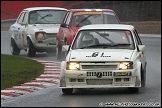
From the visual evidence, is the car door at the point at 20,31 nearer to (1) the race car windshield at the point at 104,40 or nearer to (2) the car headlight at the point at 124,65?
(1) the race car windshield at the point at 104,40

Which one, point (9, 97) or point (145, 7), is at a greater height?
point (145, 7)

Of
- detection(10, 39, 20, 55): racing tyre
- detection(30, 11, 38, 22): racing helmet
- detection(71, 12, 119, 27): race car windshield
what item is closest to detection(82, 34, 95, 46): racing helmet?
detection(71, 12, 119, 27): race car windshield

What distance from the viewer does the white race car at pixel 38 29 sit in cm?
2389

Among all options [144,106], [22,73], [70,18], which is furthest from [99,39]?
[70,18]

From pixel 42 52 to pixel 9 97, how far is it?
13211mm

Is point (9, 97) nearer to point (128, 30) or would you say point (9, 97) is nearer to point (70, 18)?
point (128, 30)

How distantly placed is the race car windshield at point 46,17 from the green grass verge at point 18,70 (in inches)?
58.5

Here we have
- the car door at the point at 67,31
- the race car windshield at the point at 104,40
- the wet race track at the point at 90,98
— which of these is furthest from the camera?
the car door at the point at 67,31

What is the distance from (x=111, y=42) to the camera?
14.4 meters

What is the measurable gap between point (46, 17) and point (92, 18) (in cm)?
364

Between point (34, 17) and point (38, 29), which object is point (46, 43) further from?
point (34, 17)

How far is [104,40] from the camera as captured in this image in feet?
47.5

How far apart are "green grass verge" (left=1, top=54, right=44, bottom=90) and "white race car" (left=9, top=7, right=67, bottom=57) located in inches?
30.1

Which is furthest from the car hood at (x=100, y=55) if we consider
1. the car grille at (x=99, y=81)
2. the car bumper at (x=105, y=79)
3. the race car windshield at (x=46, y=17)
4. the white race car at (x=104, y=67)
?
the race car windshield at (x=46, y=17)
